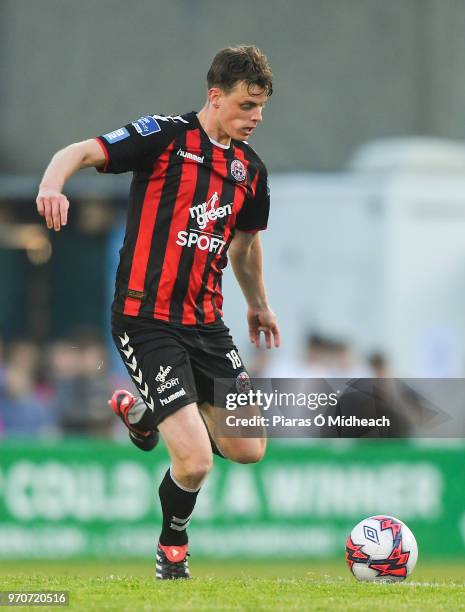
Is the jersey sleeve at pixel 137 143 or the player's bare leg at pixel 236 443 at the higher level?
the jersey sleeve at pixel 137 143

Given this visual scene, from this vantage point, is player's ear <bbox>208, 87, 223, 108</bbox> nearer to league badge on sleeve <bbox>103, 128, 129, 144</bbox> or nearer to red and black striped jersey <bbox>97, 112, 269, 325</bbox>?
red and black striped jersey <bbox>97, 112, 269, 325</bbox>

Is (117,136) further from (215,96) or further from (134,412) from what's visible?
(134,412)

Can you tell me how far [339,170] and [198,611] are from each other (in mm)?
10364

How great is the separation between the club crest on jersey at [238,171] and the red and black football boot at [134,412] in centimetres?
141

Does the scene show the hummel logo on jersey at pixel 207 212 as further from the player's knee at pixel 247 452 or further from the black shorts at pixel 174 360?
the player's knee at pixel 247 452

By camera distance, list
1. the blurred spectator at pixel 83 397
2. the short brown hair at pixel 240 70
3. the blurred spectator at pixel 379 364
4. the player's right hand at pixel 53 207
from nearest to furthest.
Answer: the player's right hand at pixel 53 207 < the short brown hair at pixel 240 70 < the blurred spectator at pixel 83 397 < the blurred spectator at pixel 379 364

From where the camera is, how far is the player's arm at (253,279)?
7.66 metres

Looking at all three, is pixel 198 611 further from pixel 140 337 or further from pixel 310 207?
pixel 310 207

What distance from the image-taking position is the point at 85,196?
1692 cm

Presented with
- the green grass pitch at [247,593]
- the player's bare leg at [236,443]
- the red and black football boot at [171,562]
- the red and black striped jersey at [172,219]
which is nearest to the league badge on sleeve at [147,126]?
the red and black striped jersey at [172,219]

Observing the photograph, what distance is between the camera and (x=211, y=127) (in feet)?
23.4

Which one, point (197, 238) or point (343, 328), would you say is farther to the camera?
point (343, 328)

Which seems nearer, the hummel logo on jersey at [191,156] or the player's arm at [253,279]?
the hummel logo on jersey at [191,156]

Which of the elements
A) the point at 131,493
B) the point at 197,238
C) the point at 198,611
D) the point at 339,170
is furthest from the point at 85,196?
the point at 198,611
